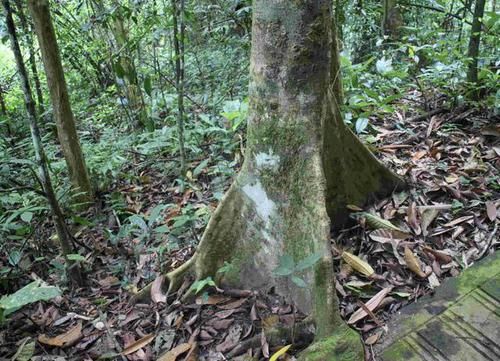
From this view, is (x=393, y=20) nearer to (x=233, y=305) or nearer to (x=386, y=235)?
(x=386, y=235)

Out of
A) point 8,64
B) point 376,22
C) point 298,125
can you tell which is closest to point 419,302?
point 298,125

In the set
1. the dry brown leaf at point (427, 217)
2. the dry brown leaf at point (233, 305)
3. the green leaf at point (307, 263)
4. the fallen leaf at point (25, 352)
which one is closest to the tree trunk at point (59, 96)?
the fallen leaf at point (25, 352)

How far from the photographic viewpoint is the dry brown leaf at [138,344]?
2.69 metres

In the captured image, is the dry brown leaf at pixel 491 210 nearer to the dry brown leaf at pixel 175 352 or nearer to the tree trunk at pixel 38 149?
the dry brown leaf at pixel 175 352

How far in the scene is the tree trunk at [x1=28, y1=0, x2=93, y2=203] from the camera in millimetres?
3859

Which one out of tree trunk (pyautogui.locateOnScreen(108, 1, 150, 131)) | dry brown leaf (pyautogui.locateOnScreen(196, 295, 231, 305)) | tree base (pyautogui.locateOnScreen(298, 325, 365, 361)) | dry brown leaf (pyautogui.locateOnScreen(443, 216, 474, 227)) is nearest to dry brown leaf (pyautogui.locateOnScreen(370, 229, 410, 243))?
dry brown leaf (pyautogui.locateOnScreen(443, 216, 474, 227))

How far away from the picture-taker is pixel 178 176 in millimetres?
4512

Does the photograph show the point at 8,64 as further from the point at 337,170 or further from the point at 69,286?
the point at 337,170

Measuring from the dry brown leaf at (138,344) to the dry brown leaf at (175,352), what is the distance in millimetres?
180

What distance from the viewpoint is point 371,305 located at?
2.68 metres

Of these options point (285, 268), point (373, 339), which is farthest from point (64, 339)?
point (373, 339)

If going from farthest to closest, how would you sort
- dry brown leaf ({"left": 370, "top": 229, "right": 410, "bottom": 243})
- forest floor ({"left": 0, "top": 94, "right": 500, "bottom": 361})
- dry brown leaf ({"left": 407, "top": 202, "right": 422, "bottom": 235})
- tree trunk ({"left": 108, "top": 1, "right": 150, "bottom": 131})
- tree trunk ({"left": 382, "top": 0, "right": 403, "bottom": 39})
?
tree trunk ({"left": 382, "top": 0, "right": 403, "bottom": 39}) < tree trunk ({"left": 108, "top": 1, "right": 150, "bottom": 131}) < dry brown leaf ({"left": 407, "top": 202, "right": 422, "bottom": 235}) < dry brown leaf ({"left": 370, "top": 229, "right": 410, "bottom": 243}) < forest floor ({"left": 0, "top": 94, "right": 500, "bottom": 361})

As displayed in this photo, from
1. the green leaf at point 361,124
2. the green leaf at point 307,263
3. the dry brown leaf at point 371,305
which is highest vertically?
the green leaf at point 361,124

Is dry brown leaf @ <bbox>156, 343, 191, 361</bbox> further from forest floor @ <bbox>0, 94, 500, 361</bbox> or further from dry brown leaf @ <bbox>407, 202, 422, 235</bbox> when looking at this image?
dry brown leaf @ <bbox>407, 202, 422, 235</bbox>
